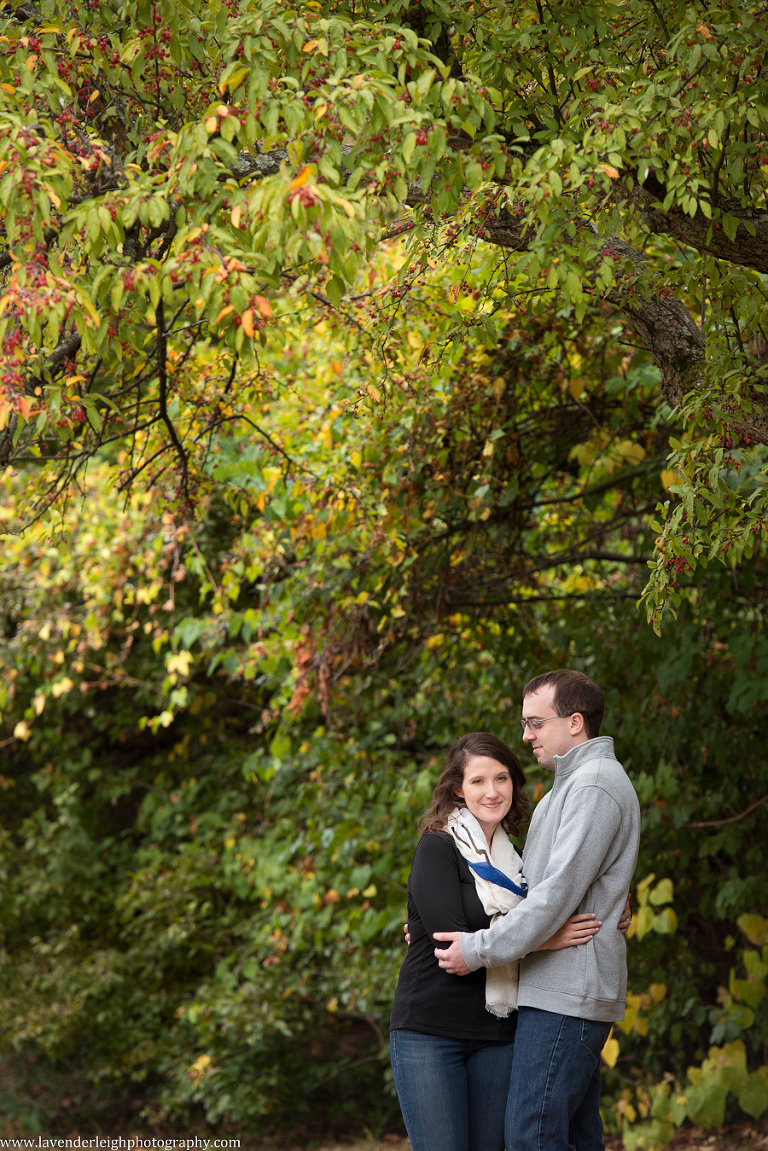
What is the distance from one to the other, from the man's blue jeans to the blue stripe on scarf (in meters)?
0.25

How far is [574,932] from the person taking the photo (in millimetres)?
2266

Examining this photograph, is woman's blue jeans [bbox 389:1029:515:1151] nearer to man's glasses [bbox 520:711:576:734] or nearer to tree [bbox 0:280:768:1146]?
man's glasses [bbox 520:711:576:734]

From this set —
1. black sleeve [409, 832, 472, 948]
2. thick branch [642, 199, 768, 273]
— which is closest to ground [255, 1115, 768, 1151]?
black sleeve [409, 832, 472, 948]

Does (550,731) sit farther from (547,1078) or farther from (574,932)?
(547,1078)

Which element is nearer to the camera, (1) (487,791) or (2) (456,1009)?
(2) (456,1009)

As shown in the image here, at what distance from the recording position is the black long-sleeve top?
92.0 inches

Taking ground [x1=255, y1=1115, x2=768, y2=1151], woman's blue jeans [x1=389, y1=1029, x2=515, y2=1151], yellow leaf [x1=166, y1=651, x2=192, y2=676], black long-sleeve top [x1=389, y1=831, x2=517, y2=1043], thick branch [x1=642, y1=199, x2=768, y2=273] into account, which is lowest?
ground [x1=255, y1=1115, x2=768, y2=1151]

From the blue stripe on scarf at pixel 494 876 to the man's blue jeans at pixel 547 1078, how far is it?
25 cm

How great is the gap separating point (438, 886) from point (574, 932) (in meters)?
0.32

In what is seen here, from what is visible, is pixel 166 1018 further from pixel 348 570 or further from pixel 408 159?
pixel 408 159

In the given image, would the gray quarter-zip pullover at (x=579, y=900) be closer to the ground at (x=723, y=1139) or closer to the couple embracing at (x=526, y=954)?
the couple embracing at (x=526, y=954)

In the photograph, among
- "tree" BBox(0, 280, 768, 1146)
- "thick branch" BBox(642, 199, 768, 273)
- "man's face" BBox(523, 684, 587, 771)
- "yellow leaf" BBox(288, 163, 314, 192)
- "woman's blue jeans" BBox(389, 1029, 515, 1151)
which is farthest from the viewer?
"tree" BBox(0, 280, 768, 1146)

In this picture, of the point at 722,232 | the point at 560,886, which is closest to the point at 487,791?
the point at 560,886

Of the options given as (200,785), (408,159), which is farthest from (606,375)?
(200,785)
